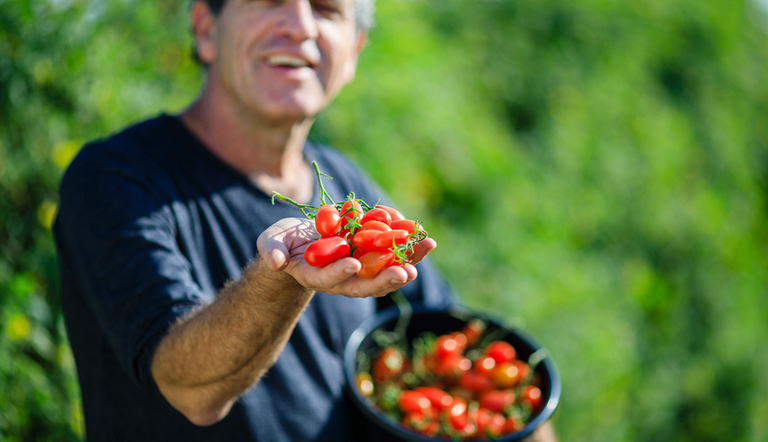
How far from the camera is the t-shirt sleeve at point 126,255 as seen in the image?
1.16m

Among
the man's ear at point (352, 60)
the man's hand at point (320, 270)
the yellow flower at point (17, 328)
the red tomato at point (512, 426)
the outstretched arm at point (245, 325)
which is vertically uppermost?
the man's ear at point (352, 60)

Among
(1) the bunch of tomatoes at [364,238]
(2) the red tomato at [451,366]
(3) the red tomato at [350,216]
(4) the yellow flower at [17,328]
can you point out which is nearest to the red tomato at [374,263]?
(1) the bunch of tomatoes at [364,238]

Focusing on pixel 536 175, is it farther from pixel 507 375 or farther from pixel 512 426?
pixel 512 426

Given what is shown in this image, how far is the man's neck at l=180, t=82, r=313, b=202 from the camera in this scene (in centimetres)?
170

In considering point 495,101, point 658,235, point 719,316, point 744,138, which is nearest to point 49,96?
point 495,101

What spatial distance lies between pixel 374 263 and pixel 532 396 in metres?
0.97

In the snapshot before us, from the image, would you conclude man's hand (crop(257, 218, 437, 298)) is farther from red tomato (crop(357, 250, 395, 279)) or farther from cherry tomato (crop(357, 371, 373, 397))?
cherry tomato (crop(357, 371, 373, 397))

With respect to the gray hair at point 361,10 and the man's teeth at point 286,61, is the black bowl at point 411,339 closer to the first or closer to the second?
the man's teeth at point 286,61

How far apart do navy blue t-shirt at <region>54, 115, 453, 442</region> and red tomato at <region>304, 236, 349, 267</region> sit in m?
0.38

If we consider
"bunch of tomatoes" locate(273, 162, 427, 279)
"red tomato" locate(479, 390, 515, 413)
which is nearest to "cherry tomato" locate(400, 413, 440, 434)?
"red tomato" locate(479, 390, 515, 413)

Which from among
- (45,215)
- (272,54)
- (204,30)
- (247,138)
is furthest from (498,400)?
(45,215)

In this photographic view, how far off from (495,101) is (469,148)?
1.36 m

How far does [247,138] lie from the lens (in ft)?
5.68

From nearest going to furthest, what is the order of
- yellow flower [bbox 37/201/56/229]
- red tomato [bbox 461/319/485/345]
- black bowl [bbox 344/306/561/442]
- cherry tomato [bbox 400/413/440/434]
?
black bowl [bbox 344/306/561/442] → cherry tomato [bbox 400/413/440/434] → red tomato [bbox 461/319/485/345] → yellow flower [bbox 37/201/56/229]
